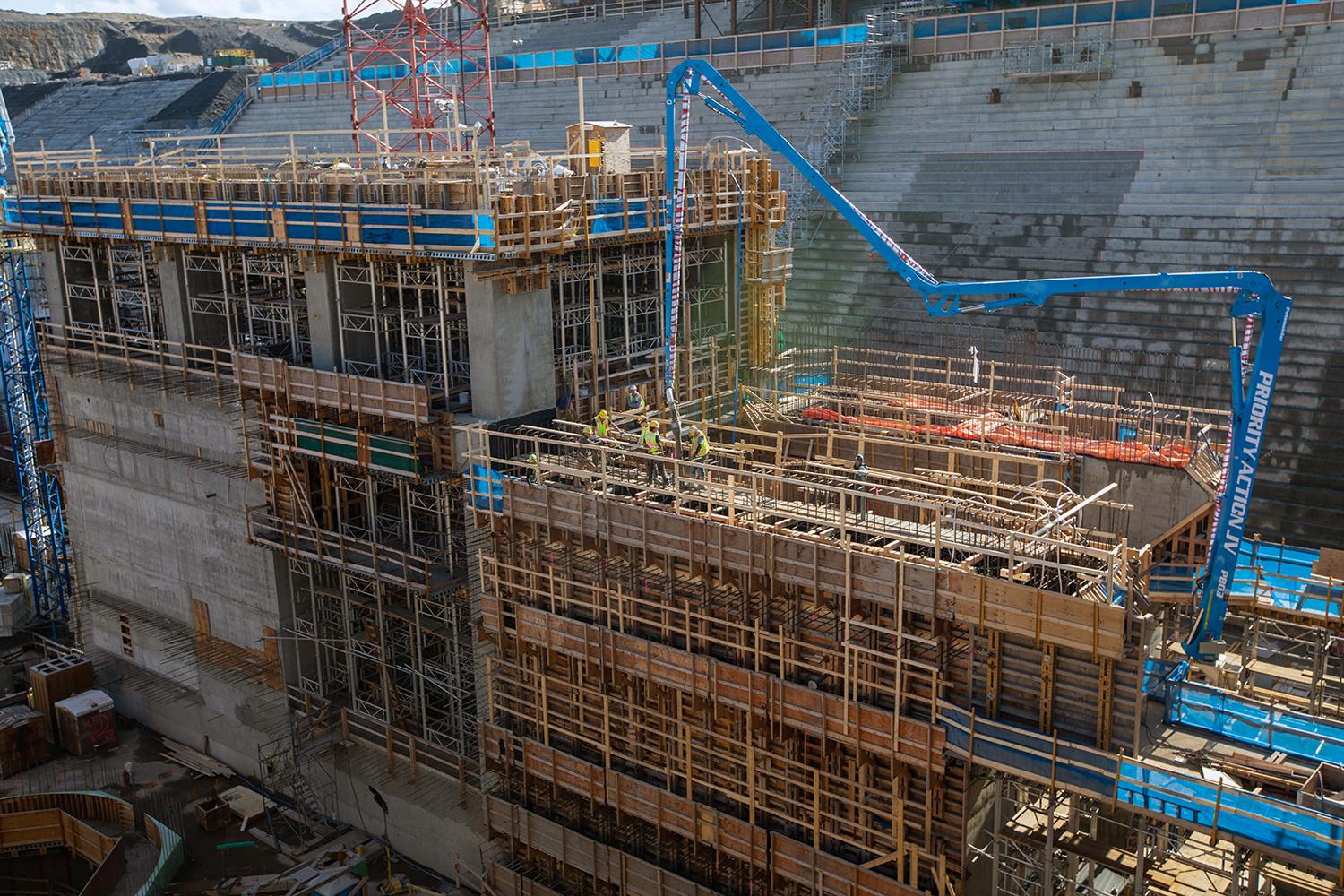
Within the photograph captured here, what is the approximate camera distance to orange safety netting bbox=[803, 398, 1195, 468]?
21359 mm

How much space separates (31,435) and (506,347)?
17.7 meters

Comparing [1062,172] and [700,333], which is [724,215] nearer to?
[700,333]

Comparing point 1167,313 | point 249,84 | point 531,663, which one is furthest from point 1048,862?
point 249,84

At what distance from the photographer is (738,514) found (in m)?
16.6

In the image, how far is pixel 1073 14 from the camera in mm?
33906

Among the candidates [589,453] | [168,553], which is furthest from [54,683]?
[589,453]

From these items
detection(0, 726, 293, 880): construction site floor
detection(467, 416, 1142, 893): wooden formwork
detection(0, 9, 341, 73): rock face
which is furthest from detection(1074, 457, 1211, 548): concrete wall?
detection(0, 9, 341, 73): rock face

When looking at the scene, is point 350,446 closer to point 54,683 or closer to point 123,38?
point 54,683

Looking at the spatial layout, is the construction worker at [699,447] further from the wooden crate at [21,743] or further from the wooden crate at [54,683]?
the wooden crate at [54,683]

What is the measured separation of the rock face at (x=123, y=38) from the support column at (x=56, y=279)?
8620cm

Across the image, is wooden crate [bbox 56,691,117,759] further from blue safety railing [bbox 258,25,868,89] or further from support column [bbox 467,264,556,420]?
blue safety railing [bbox 258,25,868,89]

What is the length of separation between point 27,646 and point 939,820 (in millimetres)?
26014

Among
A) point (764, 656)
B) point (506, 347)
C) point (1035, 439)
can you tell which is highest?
point (506, 347)

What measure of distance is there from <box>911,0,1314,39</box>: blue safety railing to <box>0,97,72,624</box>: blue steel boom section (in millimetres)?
26443
